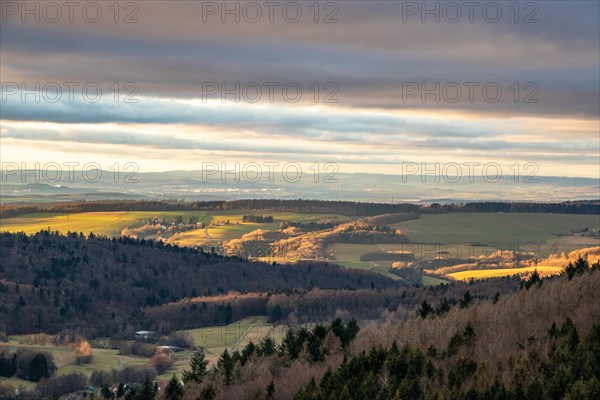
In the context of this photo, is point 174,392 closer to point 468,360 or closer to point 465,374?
point 468,360

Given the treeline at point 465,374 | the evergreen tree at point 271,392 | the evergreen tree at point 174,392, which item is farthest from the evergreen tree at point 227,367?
the treeline at point 465,374

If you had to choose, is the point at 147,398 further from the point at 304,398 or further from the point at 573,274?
the point at 573,274

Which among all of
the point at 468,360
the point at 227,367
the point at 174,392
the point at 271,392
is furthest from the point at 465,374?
the point at 227,367

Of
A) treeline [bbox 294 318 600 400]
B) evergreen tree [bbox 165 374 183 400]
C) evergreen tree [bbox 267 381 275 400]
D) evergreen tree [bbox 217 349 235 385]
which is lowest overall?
evergreen tree [bbox 165 374 183 400]

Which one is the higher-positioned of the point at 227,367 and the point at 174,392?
the point at 227,367

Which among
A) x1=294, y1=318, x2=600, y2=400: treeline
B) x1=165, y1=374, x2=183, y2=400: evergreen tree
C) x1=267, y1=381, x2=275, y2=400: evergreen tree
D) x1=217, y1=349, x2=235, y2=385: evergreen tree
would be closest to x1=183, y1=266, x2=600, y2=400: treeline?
x1=294, y1=318, x2=600, y2=400: treeline

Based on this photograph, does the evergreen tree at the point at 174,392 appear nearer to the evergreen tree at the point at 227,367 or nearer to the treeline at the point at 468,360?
the treeline at the point at 468,360

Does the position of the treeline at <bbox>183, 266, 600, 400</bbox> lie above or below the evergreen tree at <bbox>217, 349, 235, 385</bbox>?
above

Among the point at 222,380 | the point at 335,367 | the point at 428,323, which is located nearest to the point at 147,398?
the point at 222,380

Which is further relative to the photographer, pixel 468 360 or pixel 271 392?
pixel 271 392

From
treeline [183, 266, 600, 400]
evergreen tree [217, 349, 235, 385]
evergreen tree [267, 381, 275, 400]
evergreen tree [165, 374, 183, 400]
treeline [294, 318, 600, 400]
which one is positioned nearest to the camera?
treeline [294, 318, 600, 400]

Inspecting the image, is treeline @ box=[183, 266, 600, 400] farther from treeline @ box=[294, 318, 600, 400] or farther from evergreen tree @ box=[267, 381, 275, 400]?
evergreen tree @ box=[267, 381, 275, 400]
